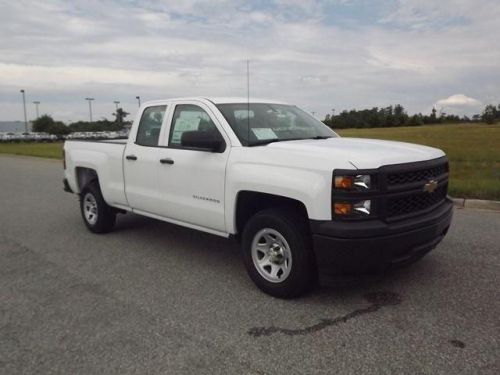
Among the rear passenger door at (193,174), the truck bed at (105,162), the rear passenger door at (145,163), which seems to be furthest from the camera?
the truck bed at (105,162)

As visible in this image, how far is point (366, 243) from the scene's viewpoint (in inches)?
141

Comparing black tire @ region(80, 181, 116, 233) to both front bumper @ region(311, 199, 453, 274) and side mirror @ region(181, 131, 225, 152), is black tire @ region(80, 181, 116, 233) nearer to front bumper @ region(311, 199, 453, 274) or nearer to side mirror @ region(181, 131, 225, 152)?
side mirror @ region(181, 131, 225, 152)

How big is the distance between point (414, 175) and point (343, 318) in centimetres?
129

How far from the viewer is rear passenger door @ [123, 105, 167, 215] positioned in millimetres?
5348

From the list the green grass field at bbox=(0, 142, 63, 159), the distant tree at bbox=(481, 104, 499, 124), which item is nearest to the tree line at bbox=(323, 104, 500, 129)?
the distant tree at bbox=(481, 104, 499, 124)

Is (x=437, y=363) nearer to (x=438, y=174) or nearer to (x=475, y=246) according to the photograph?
(x=438, y=174)

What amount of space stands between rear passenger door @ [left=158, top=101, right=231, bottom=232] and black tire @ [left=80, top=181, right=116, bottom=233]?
1604mm

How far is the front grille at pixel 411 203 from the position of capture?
3.74 m

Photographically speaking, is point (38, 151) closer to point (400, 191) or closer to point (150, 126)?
point (150, 126)

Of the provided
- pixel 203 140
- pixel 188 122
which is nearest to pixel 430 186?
pixel 203 140

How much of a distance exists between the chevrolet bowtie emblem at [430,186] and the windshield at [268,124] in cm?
131

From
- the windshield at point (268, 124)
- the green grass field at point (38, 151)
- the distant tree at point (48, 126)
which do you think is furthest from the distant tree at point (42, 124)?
the windshield at point (268, 124)

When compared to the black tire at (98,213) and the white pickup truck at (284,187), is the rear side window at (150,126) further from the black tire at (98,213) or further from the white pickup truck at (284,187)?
the black tire at (98,213)

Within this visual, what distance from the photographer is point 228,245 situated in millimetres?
5910
